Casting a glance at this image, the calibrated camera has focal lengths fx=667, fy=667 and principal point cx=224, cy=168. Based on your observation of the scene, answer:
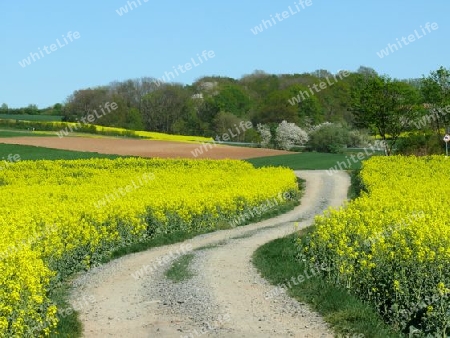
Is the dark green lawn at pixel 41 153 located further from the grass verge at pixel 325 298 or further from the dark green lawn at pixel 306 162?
the grass verge at pixel 325 298

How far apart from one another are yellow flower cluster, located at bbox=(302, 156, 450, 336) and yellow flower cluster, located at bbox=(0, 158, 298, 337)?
600cm

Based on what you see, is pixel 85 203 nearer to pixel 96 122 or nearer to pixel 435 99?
pixel 435 99

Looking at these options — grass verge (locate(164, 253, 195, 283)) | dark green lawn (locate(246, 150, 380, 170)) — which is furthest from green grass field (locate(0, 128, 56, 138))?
grass verge (locate(164, 253, 195, 283))

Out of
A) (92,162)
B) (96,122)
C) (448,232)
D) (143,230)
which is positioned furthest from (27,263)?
(96,122)

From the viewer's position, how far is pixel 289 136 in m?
107

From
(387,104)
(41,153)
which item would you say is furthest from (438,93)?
(41,153)

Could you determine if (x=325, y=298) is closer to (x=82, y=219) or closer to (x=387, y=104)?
(x=82, y=219)

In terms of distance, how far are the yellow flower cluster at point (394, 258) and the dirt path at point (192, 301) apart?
1352 millimetres

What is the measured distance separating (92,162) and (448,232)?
142 feet

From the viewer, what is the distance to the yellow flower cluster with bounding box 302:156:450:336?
11586 mm

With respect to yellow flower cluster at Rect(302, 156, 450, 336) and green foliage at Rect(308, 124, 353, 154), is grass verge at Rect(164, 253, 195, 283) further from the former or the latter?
green foliage at Rect(308, 124, 353, 154)

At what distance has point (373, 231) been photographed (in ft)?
49.4

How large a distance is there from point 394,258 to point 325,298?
1610 millimetres

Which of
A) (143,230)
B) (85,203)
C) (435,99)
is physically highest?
(85,203)
